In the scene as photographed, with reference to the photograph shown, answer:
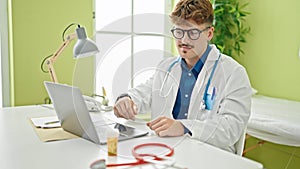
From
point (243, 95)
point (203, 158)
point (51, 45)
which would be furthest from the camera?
point (51, 45)

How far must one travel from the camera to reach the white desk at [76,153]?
93 centimetres

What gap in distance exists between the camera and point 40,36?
8.14 feet

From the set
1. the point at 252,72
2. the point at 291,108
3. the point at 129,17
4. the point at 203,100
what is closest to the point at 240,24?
the point at 252,72

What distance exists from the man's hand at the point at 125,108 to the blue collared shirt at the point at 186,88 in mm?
169

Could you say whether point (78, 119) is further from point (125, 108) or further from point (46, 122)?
point (46, 122)

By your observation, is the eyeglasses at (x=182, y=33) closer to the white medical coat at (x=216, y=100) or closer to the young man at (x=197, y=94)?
the young man at (x=197, y=94)

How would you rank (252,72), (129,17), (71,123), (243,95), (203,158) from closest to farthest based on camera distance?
(203,158) → (129,17) → (71,123) → (243,95) → (252,72)

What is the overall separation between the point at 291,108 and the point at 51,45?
73.1 inches

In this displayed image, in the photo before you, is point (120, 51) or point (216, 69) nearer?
point (120, 51)

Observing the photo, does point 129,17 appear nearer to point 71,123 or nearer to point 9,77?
point 71,123

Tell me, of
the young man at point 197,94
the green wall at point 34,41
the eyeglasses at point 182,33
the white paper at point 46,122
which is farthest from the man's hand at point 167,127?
the green wall at point 34,41

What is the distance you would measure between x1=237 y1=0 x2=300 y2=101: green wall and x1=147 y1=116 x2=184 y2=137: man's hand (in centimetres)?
177

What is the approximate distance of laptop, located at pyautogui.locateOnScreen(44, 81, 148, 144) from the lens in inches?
42.6

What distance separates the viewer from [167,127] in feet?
3.91
